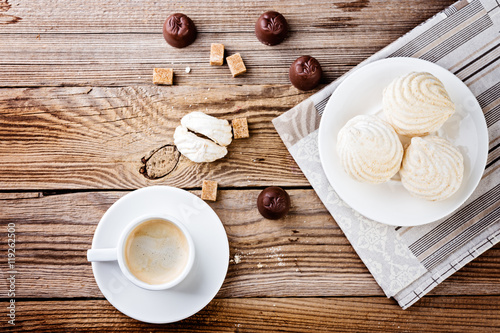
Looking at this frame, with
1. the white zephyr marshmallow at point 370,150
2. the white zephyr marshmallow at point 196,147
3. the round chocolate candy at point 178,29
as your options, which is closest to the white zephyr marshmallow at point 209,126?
the white zephyr marshmallow at point 196,147

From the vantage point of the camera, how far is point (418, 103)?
106cm

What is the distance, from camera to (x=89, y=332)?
1.23 metres

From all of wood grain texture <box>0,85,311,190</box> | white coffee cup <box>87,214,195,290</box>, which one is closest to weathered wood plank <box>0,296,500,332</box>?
white coffee cup <box>87,214,195,290</box>

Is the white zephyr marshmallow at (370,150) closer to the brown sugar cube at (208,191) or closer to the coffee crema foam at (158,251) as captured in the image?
the brown sugar cube at (208,191)

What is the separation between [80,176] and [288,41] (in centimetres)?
77

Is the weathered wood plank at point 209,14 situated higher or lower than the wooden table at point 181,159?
higher

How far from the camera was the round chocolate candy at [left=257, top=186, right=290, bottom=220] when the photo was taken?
3.79 ft

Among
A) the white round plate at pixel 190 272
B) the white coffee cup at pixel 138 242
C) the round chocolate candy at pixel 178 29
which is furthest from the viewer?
the round chocolate candy at pixel 178 29

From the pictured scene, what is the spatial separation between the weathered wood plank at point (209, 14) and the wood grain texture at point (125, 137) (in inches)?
7.9

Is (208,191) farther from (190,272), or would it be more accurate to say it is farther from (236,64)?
(236,64)

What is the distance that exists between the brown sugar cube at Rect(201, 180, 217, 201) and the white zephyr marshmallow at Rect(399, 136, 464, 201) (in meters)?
0.55

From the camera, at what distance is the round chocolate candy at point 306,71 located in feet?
3.90

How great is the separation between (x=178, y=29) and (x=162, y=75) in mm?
144

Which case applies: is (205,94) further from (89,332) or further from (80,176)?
(89,332)
